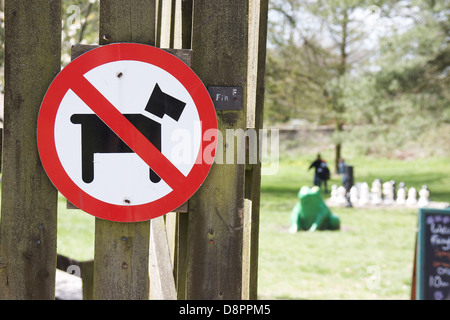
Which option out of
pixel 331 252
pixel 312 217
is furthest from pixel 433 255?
pixel 312 217

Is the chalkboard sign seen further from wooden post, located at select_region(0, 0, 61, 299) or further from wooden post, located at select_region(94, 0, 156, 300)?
wooden post, located at select_region(0, 0, 61, 299)

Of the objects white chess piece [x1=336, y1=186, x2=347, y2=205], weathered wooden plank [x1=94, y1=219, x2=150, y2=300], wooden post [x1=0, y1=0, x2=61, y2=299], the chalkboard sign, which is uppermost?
wooden post [x1=0, y1=0, x2=61, y2=299]

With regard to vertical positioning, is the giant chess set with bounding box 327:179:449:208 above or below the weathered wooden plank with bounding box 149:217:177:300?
below

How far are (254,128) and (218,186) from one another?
387mm

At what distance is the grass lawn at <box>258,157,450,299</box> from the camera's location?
21.9 ft

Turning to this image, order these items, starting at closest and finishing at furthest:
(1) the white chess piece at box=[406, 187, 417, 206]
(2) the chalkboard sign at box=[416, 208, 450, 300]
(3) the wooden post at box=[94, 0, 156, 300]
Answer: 1. (3) the wooden post at box=[94, 0, 156, 300]
2. (2) the chalkboard sign at box=[416, 208, 450, 300]
3. (1) the white chess piece at box=[406, 187, 417, 206]

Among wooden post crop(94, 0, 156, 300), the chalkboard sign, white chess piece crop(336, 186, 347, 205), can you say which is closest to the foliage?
white chess piece crop(336, 186, 347, 205)

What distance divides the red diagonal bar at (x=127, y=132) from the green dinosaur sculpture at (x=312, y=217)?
900 cm

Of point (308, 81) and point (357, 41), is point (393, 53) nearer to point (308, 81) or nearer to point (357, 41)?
point (308, 81)

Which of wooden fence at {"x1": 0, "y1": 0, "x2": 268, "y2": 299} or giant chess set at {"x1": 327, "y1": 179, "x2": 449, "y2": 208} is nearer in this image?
wooden fence at {"x1": 0, "y1": 0, "x2": 268, "y2": 299}

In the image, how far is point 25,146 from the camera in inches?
74.8

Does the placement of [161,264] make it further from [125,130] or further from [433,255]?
[433,255]

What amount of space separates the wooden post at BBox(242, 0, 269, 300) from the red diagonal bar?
1.83 feet

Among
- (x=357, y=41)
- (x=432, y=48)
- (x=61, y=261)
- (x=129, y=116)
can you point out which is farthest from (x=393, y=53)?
(x=129, y=116)
